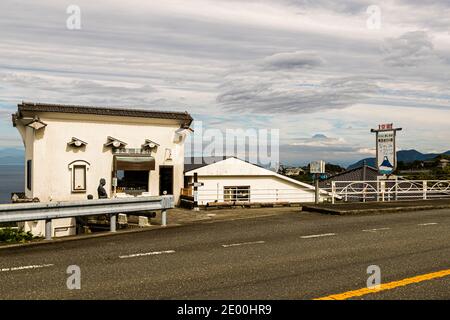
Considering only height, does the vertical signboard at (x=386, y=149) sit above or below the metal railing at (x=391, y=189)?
above

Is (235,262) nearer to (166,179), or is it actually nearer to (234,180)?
(166,179)

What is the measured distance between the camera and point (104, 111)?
2341cm

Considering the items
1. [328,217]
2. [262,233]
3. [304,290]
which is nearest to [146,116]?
[328,217]

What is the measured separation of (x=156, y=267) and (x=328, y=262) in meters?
2.91

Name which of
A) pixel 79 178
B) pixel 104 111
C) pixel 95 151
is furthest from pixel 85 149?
pixel 104 111

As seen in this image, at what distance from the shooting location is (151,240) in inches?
413

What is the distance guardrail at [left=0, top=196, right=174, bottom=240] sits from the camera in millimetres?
10125

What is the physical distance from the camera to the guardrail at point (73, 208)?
33.2 feet

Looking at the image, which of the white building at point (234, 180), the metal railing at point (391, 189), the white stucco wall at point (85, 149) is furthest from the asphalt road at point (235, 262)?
the white building at point (234, 180)

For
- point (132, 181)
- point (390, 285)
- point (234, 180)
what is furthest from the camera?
point (234, 180)

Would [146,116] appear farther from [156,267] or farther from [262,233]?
[156,267]

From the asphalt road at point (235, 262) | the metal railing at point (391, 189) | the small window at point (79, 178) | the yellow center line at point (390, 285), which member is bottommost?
the yellow center line at point (390, 285)

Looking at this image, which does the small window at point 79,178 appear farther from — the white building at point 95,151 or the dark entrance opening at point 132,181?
the dark entrance opening at point 132,181

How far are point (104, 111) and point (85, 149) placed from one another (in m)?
2.13
